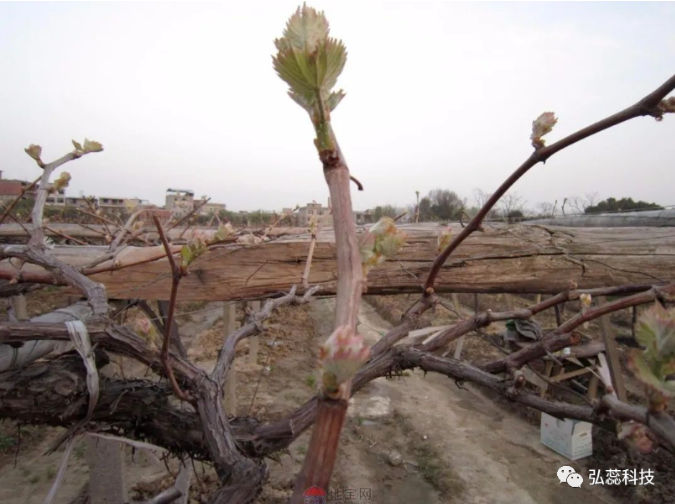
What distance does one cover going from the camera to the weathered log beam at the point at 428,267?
159 centimetres

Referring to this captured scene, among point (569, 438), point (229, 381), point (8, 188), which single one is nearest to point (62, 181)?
point (229, 381)

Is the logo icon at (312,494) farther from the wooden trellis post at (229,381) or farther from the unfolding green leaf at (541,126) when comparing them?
the wooden trellis post at (229,381)

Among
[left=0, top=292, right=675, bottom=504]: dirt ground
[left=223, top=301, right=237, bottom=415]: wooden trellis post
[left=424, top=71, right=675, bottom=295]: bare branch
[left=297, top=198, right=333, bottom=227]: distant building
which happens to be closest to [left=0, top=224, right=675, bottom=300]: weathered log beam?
[left=297, top=198, right=333, bottom=227]: distant building

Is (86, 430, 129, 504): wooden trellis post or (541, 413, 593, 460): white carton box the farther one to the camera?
(541, 413, 593, 460): white carton box

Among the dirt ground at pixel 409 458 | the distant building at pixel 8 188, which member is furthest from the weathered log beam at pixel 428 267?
the distant building at pixel 8 188

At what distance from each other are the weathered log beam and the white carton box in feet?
13.5

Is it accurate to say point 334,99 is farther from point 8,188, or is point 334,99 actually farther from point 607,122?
point 8,188

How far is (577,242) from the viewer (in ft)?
5.46

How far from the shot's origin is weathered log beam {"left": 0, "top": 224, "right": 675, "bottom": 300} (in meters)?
1.59

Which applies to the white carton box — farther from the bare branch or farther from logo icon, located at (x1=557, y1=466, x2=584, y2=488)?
the bare branch

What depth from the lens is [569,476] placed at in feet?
14.9

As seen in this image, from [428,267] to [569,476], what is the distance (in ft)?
14.7

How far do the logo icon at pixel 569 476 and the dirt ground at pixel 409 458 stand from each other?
0.08 m

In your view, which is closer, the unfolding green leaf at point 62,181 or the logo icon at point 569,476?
the unfolding green leaf at point 62,181
